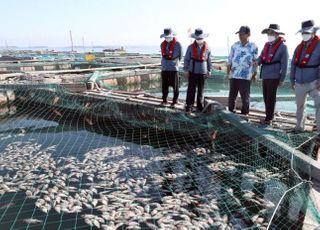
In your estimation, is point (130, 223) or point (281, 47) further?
point (281, 47)

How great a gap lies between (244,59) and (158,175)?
11.2 feet

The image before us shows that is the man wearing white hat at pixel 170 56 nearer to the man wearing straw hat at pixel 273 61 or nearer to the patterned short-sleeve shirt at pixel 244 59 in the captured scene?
the patterned short-sleeve shirt at pixel 244 59

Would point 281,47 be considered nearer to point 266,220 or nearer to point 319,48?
point 319,48

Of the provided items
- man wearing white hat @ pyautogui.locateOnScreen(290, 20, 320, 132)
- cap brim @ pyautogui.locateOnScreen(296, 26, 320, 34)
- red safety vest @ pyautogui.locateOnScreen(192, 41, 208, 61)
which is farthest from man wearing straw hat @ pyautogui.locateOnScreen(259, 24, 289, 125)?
red safety vest @ pyautogui.locateOnScreen(192, 41, 208, 61)

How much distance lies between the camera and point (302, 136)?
20.7 feet

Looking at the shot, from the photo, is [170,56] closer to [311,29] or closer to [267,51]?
[267,51]

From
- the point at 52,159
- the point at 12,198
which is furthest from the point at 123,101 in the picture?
the point at 12,198

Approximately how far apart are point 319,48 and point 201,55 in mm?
2955

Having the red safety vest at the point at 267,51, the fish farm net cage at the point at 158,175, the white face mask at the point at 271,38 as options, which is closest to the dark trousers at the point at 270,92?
the red safety vest at the point at 267,51

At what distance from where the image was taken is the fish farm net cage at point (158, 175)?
5125 mm

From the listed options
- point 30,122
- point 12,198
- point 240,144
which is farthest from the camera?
point 30,122

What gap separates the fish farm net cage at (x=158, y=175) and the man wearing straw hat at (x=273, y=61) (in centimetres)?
98

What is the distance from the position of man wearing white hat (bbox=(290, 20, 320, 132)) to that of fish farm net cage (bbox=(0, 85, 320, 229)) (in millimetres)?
884

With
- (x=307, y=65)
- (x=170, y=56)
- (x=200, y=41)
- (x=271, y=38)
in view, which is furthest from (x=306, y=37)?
(x=170, y=56)
